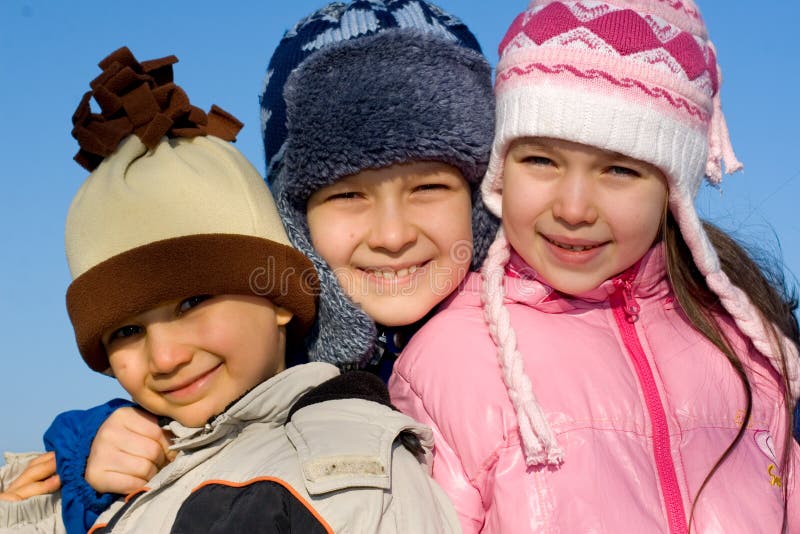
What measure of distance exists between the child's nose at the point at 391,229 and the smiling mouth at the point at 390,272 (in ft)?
0.29

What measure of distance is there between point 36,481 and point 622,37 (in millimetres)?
2397

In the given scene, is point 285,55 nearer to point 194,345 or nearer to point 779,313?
point 194,345

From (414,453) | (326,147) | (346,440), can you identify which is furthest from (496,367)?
(326,147)

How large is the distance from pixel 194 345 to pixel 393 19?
1.27m

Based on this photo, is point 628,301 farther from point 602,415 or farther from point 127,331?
point 127,331

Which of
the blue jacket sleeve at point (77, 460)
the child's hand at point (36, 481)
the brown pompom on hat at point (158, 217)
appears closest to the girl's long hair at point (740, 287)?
the brown pompom on hat at point (158, 217)

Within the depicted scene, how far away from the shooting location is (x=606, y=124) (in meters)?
2.66

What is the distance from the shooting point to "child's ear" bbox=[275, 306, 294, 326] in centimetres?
273

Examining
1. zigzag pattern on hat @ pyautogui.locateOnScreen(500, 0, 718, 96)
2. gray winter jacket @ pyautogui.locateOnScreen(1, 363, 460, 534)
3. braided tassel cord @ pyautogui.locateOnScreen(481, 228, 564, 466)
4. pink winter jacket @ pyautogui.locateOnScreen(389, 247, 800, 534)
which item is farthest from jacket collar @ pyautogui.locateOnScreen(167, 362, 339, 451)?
zigzag pattern on hat @ pyautogui.locateOnScreen(500, 0, 718, 96)

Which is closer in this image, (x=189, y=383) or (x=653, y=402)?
(x=189, y=383)

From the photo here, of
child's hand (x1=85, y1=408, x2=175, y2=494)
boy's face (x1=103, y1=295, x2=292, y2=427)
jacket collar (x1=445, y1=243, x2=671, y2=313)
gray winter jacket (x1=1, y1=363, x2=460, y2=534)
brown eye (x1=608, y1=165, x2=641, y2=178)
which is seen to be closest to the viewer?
gray winter jacket (x1=1, y1=363, x2=460, y2=534)

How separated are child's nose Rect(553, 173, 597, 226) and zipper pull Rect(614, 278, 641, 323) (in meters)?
0.31

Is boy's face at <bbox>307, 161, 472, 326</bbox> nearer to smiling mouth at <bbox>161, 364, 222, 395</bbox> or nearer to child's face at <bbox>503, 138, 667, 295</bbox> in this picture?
child's face at <bbox>503, 138, 667, 295</bbox>

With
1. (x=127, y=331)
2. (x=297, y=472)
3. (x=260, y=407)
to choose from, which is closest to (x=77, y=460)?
(x=127, y=331)
